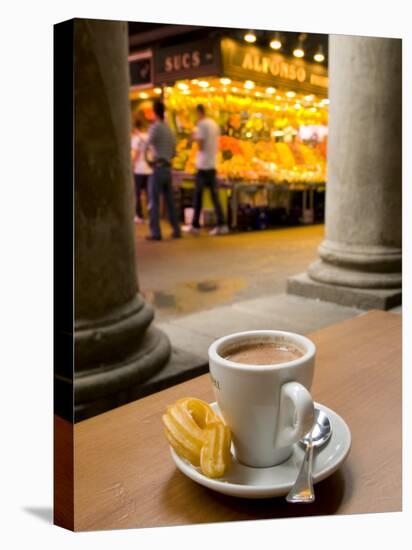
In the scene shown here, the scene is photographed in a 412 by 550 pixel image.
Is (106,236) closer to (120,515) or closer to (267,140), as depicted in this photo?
(267,140)

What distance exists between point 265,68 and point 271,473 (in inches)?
31.1

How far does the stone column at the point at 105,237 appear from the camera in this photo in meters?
0.69

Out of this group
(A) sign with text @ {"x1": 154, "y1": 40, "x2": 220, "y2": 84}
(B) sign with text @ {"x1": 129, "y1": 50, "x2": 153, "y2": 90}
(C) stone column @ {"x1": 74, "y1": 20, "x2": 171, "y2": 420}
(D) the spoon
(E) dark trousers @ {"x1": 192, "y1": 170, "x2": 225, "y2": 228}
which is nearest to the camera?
(D) the spoon

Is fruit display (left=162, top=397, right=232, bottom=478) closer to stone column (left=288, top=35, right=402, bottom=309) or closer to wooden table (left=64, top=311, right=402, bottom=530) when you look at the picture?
wooden table (left=64, top=311, right=402, bottom=530)

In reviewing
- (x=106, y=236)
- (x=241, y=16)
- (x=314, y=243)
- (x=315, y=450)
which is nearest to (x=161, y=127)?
(x=314, y=243)

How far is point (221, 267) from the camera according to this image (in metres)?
1.94

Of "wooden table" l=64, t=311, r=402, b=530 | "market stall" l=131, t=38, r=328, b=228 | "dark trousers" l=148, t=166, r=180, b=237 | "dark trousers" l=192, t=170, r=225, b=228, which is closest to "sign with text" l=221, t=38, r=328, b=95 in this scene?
"market stall" l=131, t=38, r=328, b=228

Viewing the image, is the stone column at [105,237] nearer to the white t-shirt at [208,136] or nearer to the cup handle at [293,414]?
the white t-shirt at [208,136]

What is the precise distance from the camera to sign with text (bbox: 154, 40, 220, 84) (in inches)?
42.8

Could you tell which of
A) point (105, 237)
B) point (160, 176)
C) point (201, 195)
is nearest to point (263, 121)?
point (105, 237)

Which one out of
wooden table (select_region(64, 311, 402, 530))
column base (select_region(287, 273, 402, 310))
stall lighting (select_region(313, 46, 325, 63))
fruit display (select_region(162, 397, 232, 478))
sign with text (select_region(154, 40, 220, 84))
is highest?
sign with text (select_region(154, 40, 220, 84))

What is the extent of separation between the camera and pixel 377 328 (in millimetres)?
665

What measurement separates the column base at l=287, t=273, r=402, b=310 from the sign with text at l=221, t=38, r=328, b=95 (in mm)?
408
